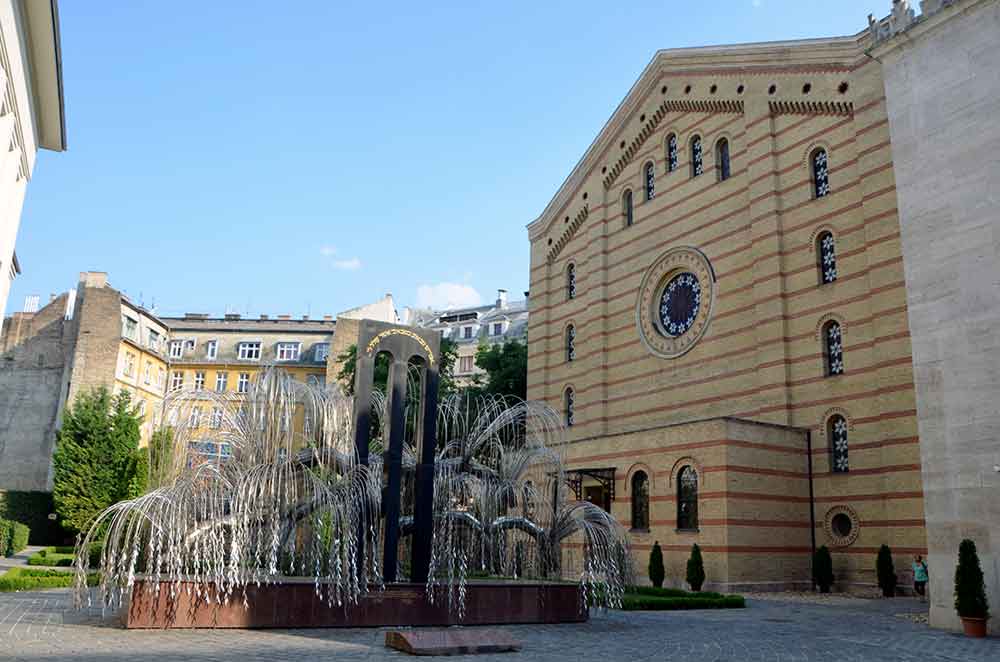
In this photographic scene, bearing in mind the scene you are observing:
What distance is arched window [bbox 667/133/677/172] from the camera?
31.2 metres

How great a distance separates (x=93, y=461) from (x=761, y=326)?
91.8 feet

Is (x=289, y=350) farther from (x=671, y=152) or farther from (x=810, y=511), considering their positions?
(x=810, y=511)

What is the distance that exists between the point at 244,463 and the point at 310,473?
1.09 meters

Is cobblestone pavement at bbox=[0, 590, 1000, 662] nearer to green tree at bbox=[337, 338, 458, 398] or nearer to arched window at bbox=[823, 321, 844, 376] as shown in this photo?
arched window at bbox=[823, 321, 844, 376]

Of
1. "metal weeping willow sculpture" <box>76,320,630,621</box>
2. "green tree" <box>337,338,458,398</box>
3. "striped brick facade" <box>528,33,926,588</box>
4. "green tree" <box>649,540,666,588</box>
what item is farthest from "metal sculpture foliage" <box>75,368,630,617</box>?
"green tree" <box>337,338,458,398</box>

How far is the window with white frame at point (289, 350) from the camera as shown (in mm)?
54000

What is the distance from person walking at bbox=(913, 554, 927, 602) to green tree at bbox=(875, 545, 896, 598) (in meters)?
0.60

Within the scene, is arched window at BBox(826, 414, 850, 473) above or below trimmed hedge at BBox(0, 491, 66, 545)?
above

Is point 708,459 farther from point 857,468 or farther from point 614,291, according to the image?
point 614,291

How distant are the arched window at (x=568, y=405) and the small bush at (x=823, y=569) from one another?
41.1 feet

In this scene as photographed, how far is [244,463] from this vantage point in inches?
528

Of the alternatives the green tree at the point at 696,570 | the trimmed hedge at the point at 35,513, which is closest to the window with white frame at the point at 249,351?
the trimmed hedge at the point at 35,513

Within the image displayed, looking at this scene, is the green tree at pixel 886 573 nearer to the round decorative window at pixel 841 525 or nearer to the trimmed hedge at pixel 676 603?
the round decorative window at pixel 841 525

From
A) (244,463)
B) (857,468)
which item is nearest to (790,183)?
(857,468)
